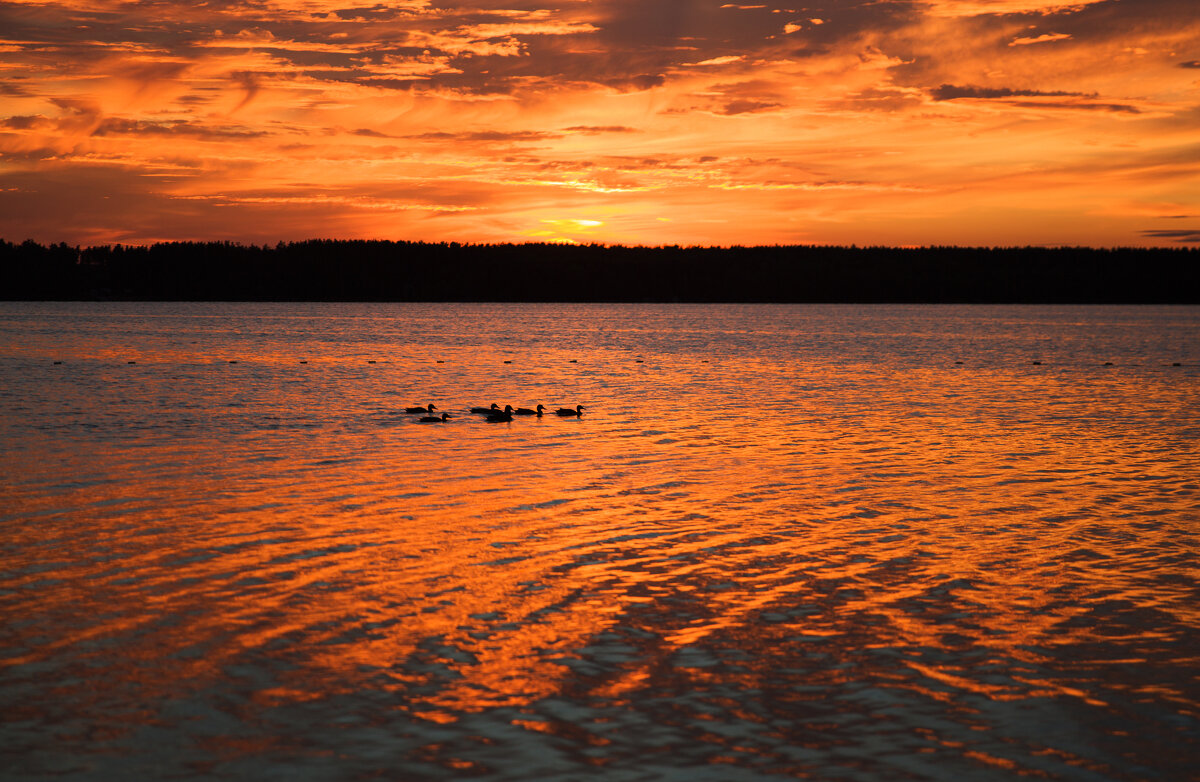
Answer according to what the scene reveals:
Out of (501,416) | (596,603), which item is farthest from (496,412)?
(596,603)

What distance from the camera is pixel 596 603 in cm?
1334

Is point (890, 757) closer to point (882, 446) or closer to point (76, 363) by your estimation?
point (882, 446)

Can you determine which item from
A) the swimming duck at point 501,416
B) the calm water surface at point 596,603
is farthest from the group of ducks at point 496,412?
the calm water surface at point 596,603

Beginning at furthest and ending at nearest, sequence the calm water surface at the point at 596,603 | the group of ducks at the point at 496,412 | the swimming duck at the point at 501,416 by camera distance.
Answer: the swimming duck at the point at 501,416, the group of ducks at the point at 496,412, the calm water surface at the point at 596,603

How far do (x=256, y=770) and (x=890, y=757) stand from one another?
17.5ft

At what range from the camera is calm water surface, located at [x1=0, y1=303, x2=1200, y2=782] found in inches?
357

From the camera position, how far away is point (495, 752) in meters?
8.82

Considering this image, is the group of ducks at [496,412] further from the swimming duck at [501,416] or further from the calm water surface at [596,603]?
the calm water surface at [596,603]

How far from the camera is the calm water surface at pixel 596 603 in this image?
9062 millimetres

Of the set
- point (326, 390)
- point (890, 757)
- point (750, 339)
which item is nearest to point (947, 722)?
point (890, 757)

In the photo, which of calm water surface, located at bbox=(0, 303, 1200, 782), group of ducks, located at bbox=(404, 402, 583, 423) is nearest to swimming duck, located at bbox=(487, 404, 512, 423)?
group of ducks, located at bbox=(404, 402, 583, 423)

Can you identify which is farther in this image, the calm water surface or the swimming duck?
the swimming duck

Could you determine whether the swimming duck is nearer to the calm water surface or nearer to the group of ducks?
the group of ducks

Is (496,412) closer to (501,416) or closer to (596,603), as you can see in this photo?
(501,416)
